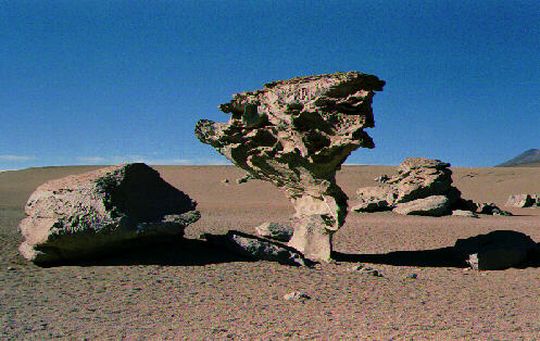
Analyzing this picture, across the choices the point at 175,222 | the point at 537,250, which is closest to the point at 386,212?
the point at 537,250

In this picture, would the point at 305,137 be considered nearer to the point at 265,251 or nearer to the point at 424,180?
the point at 265,251

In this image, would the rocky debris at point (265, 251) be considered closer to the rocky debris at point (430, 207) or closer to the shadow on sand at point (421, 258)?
the shadow on sand at point (421, 258)

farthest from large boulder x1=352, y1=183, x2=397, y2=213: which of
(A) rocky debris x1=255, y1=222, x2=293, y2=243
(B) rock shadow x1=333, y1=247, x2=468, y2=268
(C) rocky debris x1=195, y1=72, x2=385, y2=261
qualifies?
(C) rocky debris x1=195, y1=72, x2=385, y2=261

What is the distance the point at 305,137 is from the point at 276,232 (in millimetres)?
5386

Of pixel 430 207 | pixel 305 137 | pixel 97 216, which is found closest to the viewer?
pixel 97 216

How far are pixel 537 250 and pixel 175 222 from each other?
1029 centimetres

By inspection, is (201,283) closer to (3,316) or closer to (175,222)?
(175,222)

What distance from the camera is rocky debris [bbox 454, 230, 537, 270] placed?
45.9 ft

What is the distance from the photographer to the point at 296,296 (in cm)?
991

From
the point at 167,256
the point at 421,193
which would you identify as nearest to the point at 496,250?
the point at 167,256

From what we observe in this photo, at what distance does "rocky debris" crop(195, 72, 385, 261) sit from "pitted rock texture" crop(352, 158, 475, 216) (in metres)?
12.7

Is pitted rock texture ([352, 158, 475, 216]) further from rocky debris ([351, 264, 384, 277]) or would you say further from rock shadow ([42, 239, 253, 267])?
rock shadow ([42, 239, 253, 267])


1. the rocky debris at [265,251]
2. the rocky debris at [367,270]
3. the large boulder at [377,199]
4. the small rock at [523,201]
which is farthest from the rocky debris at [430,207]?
the rocky debris at [265,251]

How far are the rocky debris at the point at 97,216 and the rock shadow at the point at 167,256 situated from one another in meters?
0.19
